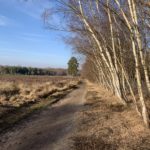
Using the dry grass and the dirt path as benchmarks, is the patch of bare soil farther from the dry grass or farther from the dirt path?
the dry grass

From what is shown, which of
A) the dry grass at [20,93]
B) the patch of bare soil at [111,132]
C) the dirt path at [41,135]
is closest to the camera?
the dirt path at [41,135]

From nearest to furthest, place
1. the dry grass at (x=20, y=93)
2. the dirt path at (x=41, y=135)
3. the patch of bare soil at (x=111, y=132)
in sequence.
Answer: the dirt path at (x=41, y=135) < the patch of bare soil at (x=111, y=132) < the dry grass at (x=20, y=93)

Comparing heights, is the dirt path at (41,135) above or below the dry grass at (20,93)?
below

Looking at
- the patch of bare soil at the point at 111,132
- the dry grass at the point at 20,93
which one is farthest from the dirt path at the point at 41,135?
the dry grass at the point at 20,93

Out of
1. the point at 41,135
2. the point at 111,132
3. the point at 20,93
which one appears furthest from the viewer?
the point at 20,93

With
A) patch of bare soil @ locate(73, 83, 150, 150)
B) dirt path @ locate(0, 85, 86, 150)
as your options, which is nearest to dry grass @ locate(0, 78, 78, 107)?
dirt path @ locate(0, 85, 86, 150)

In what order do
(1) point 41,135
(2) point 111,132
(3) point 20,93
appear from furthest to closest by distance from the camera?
1. (3) point 20,93
2. (2) point 111,132
3. (1) point 41,135

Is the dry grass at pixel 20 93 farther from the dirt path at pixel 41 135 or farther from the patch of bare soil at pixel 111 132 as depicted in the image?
the patch of bare soil at pixel 111 132

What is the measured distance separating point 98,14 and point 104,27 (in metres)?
1.55

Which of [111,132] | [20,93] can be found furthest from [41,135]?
[20,93]

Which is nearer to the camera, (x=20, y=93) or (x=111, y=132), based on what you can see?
(x=111, y=132)

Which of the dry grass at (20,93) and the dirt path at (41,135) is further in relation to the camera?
the dry grass at (20,93)

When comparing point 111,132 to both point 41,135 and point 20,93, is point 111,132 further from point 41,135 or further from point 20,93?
point 20,93

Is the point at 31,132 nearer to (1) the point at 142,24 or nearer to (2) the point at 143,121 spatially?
(2) the point at 143,121
